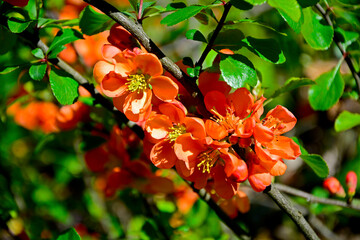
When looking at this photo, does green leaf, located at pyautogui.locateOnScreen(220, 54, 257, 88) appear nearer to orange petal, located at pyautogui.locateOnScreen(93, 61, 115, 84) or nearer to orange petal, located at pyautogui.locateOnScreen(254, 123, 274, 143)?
orange petal, located at pyautogui.locateOnScreen(254, 123, 274, 143)

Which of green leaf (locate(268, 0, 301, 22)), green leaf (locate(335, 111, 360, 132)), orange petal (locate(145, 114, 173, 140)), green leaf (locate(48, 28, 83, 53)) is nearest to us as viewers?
green leaf (locate(268, 0, 301, 22))

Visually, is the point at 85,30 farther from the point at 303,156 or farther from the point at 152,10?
the point at 303,156

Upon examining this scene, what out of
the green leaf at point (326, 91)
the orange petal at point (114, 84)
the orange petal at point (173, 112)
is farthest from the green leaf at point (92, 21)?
the green leaf at point (326, 91)

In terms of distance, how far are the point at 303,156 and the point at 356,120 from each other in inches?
23.6

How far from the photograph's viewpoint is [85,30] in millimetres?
970

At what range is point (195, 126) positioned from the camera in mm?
875

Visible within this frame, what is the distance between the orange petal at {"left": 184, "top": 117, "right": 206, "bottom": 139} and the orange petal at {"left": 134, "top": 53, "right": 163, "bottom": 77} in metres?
0.13

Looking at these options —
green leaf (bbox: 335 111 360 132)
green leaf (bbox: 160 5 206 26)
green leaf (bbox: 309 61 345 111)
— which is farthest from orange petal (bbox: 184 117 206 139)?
green leaf (bbox: 335 111 360 132)

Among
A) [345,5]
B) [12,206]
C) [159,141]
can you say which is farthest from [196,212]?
[345,5]

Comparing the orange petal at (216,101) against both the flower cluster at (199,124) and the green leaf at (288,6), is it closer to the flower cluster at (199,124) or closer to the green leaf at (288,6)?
the flower cluster at (199,124)

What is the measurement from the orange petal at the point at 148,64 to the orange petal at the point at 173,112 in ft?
0.26

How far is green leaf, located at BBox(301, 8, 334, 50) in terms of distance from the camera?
1.02m

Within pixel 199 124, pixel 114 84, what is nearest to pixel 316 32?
pixel 199 124

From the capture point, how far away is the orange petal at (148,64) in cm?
85
